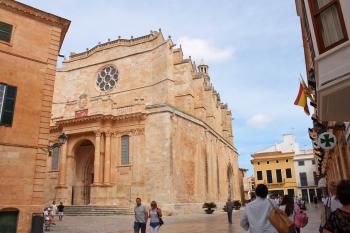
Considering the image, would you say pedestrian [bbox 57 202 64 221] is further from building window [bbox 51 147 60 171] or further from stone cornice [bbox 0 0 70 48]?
stone cornice [bbox 0 0 70 48]

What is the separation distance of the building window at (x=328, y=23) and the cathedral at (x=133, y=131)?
19700 mm

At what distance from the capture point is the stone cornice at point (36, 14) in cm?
1264

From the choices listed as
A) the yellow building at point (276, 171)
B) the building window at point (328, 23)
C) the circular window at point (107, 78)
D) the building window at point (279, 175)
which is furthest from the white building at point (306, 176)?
the building window at point (328, 23)

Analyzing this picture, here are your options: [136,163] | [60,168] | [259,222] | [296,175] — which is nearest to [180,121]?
[136,163]

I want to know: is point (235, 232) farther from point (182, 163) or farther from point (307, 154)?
point (307, 154)

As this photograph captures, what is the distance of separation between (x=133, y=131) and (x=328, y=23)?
71.6 ft

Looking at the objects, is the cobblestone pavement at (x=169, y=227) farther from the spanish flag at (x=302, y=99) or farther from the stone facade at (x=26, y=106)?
the spanish flag at (x=302, y=99)

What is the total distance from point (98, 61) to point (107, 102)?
8074 mm

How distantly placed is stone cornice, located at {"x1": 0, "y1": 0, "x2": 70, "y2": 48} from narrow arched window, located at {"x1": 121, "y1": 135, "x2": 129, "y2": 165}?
13.4 metres

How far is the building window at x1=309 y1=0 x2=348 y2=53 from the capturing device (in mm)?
5883

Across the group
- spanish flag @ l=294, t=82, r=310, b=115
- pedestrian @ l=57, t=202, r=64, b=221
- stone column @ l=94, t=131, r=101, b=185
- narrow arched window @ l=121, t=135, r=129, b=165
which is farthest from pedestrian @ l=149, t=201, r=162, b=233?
narrow arched window @ l=121, t=135, r=129, b=165

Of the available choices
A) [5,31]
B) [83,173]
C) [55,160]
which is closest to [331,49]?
[5,31]

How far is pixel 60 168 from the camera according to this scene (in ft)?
89.8

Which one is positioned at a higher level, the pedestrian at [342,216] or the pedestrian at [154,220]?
the pedestrian at [342,216]
